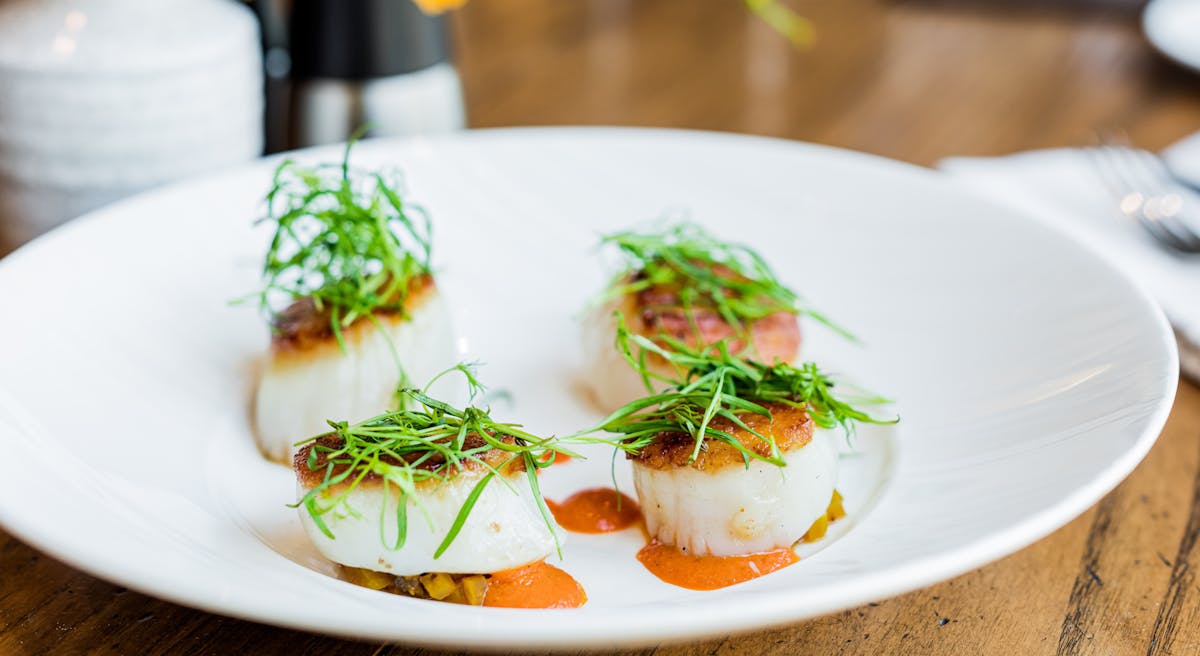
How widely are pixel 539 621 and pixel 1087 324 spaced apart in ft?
2.77

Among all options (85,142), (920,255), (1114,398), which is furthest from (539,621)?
(85,142)

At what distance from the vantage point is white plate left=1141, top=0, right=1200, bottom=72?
2.55m

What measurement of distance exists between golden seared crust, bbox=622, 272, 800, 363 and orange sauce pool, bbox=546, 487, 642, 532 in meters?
0.22

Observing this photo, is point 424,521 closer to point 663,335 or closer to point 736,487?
point 736,487

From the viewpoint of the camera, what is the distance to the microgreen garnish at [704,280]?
4.61 ft

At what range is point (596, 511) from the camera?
1.22 meters

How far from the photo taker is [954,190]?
1680 millimetres

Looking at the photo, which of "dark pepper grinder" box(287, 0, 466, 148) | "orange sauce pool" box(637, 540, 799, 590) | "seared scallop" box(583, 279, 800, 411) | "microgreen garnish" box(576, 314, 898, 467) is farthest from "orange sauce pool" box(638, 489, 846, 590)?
"dark pepper grinder" box(287, 0, 466, 148)

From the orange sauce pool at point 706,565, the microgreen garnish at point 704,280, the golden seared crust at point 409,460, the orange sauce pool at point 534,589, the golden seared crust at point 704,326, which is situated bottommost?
the orange sauce pool at point 706,565

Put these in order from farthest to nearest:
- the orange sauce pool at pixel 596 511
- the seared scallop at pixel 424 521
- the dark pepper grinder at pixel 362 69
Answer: the dark pepper grinder at pixel 362 69 → the orange sauce pool at pixel 596 511 → the seared scallop at pixel 424 521

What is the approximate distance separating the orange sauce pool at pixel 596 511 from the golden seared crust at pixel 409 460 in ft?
0.51

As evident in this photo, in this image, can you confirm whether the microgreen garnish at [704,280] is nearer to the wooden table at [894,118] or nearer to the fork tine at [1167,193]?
the wooden table at [894,118]

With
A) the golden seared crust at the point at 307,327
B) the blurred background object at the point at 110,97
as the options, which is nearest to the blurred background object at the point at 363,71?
the blurred background object at the point at 110,97

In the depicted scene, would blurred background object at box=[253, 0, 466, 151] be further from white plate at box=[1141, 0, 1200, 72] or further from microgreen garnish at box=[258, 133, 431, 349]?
white plate at box=[1141, 0, 1200, 72]
